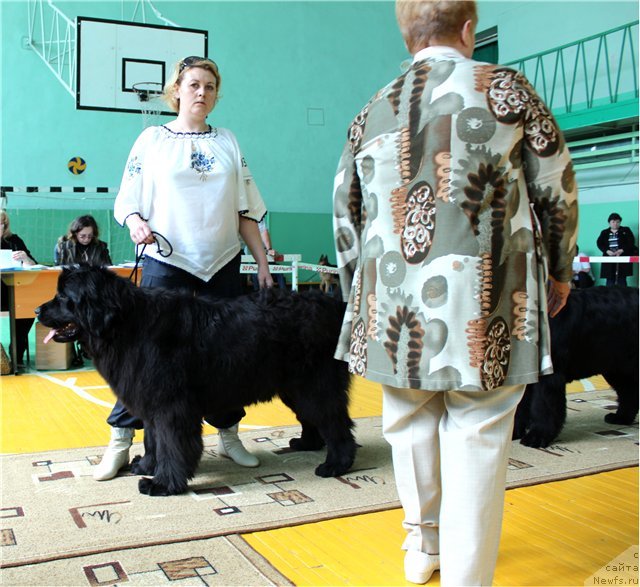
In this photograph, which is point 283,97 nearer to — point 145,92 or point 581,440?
point 145,92

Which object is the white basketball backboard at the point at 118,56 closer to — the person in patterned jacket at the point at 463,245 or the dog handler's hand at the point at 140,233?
the dog handler's hand at the point at 140,233

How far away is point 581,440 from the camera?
346 cm

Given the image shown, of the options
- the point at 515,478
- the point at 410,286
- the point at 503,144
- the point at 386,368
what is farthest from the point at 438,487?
the point at 515,478

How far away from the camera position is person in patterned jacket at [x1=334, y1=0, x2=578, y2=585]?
1.57 meters

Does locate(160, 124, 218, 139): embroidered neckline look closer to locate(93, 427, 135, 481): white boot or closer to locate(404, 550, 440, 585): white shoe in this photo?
locate(93, 427, 135, 481): white boot

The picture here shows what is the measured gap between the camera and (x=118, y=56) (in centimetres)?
909

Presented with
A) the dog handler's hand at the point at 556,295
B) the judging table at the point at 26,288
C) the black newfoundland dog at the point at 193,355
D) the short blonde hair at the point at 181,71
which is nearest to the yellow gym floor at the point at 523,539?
the black newfoundland dog at the point at 193,355

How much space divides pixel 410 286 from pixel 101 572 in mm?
1172

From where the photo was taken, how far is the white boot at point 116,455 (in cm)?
288

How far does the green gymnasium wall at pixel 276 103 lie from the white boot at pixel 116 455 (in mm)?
9434

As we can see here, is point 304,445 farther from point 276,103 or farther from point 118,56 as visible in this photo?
point 276,103

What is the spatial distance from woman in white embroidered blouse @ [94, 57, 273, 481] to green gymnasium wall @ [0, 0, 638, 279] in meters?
9.41

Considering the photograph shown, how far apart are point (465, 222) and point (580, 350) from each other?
2103 mm

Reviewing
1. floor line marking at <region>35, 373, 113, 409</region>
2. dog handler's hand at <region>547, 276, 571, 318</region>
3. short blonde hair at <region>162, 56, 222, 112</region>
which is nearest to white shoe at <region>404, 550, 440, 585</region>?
dog handler's hand at <region>547, 276, 571, 318</region>
